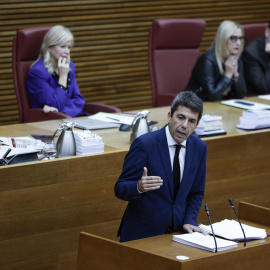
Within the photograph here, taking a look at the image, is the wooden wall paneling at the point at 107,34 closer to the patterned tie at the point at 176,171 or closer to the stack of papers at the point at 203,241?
the patterned tie at the point at 176,171

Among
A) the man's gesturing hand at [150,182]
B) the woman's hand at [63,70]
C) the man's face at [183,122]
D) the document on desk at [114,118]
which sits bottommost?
the document on desk at [114,118]

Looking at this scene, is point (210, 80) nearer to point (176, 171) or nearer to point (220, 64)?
point (220, 64)

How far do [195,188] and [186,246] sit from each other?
45 centimetres

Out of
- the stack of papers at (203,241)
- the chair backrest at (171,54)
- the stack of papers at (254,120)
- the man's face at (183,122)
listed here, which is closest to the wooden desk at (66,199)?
the stack of papers at (254,120)

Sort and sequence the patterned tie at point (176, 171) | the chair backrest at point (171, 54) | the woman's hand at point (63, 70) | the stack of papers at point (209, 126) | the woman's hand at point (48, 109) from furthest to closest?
1. the chair backrest at point (171, 54)
2. the woman's hand at point (63, 70)
3. the woman's hand at point (48, 109)
4. the stack of papers at point (209, 126)
5. the patterned tie at point (176, 171)

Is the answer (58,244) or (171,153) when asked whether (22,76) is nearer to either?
(58,244)

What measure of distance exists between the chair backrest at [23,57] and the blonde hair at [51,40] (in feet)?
0.23

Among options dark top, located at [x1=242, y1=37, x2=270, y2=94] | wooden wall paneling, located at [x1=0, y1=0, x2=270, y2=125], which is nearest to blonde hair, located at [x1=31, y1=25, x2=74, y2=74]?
wooden wall paneling, located at [x1=0, y1=0, x2=270, y2=125]

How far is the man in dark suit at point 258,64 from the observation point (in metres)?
6.49

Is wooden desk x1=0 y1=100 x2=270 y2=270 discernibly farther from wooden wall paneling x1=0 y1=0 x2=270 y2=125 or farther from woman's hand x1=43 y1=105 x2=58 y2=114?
wooden wall paneling x1=0 y1=0 x2=270 y2=125

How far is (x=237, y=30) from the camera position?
5816mm

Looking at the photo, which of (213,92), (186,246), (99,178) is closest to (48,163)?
(99,178)

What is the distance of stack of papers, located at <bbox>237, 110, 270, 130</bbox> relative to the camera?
4.79 meters

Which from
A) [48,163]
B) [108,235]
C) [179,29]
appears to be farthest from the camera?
[179,29]
